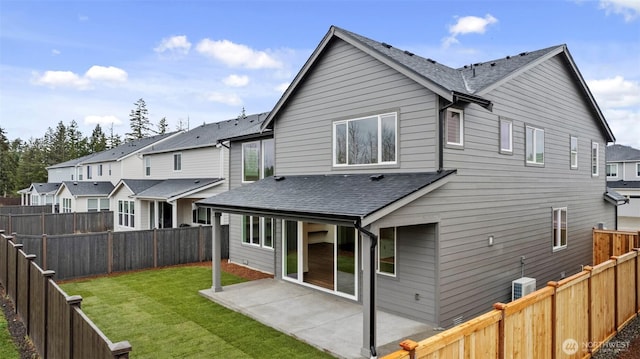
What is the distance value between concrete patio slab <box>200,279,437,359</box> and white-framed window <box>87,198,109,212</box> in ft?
76.8

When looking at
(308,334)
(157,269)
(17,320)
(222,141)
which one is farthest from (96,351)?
(222,141)

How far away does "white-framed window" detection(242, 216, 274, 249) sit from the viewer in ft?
45.0

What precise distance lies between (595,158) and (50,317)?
59.2 feet

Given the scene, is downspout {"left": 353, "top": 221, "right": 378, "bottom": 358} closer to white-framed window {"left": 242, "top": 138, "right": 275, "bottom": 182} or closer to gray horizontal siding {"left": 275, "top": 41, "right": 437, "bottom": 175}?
gray horizontal siding {"left": 275, "top": 41, "right": 437, "bottom": 175}

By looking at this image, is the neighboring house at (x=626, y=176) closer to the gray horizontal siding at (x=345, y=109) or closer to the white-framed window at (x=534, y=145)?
the white-framed window at (x=534, y=145)

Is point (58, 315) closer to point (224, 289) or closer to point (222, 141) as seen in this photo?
point (224, 289)

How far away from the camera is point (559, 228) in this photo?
12.5 metres

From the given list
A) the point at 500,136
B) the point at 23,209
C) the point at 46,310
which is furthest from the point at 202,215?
the point at 23,209

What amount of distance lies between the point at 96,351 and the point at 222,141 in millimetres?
13651

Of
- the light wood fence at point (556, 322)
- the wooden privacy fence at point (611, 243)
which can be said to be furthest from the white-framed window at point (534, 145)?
the wooden privacy fence at point (611, 243)

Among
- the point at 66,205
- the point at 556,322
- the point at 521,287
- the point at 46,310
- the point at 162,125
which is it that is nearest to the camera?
the point at 556,322

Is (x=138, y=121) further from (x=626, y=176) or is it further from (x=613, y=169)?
Answer: (x=626, y=176)

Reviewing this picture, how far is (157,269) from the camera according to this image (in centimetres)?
1420

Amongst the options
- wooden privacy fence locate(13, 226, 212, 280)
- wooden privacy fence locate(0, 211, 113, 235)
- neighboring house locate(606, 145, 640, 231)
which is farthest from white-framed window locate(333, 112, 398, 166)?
neighboring house locate(606, 145, 640, 231)
